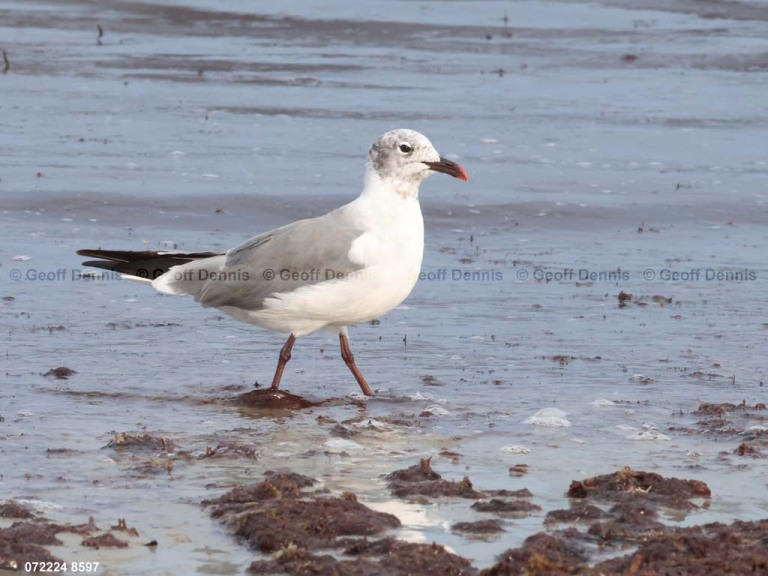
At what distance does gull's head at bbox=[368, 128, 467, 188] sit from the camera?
7.57m

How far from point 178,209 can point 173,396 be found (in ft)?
15.8

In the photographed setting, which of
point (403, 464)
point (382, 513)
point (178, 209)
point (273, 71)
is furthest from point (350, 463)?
point (273, 71)

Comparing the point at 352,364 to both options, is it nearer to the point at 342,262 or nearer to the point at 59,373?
the point at 342,262

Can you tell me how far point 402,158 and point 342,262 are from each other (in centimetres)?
70

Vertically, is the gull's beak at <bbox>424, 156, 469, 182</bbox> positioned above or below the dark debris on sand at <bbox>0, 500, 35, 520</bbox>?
above

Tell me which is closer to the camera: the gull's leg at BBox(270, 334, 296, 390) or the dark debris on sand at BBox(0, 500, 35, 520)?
the dark debris on sand at BBox(0, 500, 35, 520)

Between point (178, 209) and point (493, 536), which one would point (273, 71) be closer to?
point (178, 209)

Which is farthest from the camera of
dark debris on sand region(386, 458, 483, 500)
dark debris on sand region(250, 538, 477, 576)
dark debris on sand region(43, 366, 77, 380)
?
dark debris on sand region(43, 366, 77, 380)

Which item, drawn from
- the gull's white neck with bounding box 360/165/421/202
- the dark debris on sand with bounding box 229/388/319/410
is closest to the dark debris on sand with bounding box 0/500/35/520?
the dark debris on sand with bounding box 229/388/319/410

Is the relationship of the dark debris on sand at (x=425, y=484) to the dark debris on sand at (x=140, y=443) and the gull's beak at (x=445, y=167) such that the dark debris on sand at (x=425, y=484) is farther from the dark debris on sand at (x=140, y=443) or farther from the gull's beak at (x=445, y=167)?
the gull's beak at (x=445, y=167)

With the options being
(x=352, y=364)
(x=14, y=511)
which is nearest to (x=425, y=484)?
(x=14, y=511)

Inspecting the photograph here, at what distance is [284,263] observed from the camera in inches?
297

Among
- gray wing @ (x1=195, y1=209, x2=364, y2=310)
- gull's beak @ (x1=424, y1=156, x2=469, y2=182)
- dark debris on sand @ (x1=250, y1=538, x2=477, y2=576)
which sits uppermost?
gull's beak @ (x1=424, y1=156, x2=469, y2=182)

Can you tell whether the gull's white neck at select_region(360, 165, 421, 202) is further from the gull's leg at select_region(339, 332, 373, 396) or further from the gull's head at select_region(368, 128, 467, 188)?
the gull's leg at select_region(339, 332, 373, 396)
